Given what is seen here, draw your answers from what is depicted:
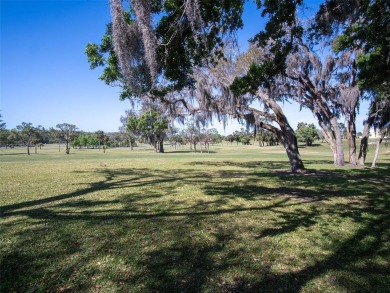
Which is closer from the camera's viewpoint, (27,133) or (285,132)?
(285,132)

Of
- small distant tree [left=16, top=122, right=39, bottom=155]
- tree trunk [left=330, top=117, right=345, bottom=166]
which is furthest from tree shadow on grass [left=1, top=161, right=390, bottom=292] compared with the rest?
small distant tree [left=16, top=122, right=39, bottom=155]

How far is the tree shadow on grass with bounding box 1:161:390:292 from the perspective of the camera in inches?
128

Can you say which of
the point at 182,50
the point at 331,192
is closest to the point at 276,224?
the point at 331,192

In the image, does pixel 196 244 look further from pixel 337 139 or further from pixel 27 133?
pixel 27 133

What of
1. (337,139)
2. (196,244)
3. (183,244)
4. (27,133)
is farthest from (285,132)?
(27,133)

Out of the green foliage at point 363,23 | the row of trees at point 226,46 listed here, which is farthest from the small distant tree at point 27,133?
the green foliage at point 363,23

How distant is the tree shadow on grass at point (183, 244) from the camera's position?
3.26 metres

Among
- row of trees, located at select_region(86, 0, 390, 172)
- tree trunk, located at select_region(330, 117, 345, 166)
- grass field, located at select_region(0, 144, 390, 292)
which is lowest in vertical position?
grass field, located at select_region(0, 144, 390, 292)

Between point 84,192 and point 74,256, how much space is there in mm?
5830

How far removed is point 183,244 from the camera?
4.44 m

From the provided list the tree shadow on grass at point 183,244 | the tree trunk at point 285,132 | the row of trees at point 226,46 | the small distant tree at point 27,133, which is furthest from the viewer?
the small distant tree at point 27,133

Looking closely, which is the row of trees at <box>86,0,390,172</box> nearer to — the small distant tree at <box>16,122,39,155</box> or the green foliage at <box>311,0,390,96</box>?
the green foliage at <box>311,0,390,96</box>

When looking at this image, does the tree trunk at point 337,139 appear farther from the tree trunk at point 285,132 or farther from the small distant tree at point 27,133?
the small distant tree at point 27,133

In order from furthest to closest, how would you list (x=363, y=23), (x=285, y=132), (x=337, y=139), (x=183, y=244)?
(x=337, y=139), (x=285, y=132), (x=363, y=23), (x=183, y=244)
